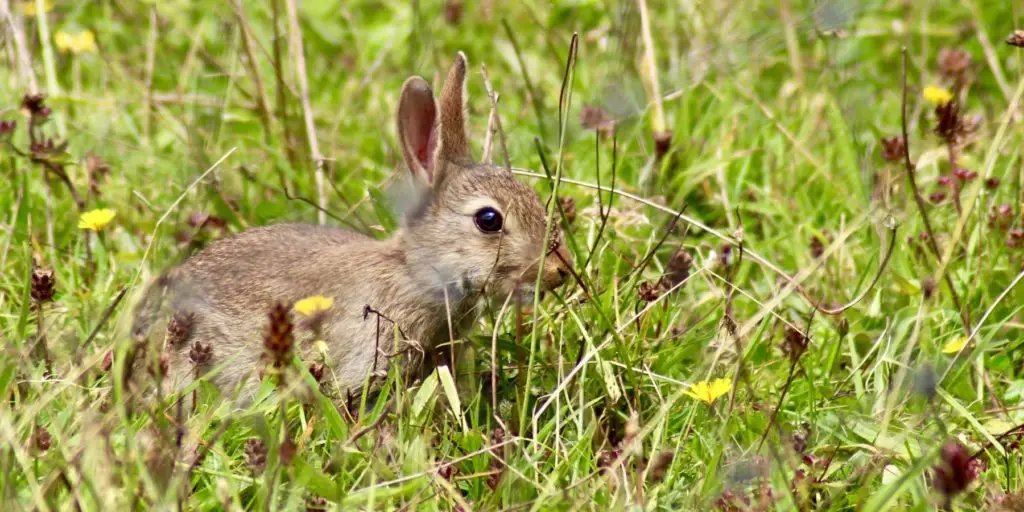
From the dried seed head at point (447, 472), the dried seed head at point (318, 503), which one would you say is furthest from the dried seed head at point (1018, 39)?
the dried seed head at point (318, 503)

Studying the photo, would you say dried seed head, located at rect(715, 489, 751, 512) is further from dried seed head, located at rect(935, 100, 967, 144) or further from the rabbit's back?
dried seed head, located at rect(935, 100, 967, 144)

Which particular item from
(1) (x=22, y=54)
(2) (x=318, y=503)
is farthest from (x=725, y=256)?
(1) (x=22, y=54)

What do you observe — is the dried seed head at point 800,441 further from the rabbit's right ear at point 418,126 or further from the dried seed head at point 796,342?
the rabbit's right ear at point 418,126

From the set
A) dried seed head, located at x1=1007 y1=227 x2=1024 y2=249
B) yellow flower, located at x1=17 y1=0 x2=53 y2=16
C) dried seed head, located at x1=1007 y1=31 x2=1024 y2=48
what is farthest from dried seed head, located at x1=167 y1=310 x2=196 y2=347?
dried seed head, located at x1=1007 y1=227 x2=1024 y2=249

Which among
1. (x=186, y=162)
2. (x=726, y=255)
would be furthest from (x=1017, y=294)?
(x=186, y=162)

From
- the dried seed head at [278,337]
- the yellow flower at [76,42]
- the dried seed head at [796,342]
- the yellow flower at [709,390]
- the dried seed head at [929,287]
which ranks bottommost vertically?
the yellow flower at [709,390]

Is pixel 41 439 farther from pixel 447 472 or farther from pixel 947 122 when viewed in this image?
pixel 947 122
